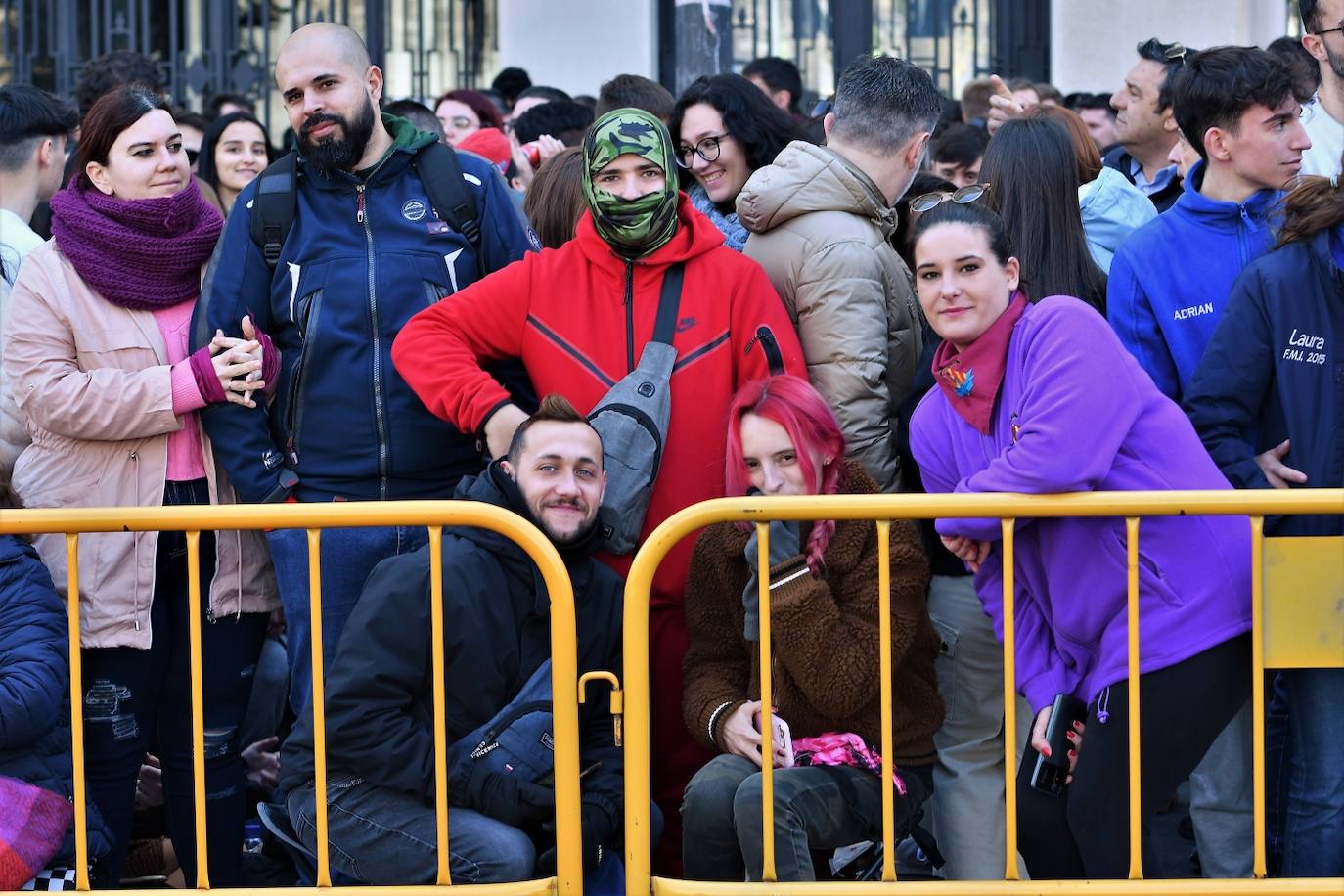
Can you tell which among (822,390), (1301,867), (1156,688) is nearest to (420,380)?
(822,390)

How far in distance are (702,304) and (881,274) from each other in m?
0.55

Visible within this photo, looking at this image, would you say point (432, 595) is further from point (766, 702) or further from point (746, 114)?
point (746, 114)

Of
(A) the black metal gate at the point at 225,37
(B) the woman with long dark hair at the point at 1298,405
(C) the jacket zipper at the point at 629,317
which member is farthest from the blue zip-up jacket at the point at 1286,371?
(A) the black metal gate at the point at 225,37

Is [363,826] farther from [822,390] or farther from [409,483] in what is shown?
[822,390]

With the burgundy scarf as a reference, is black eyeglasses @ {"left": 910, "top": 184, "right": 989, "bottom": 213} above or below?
above

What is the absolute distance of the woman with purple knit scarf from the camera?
4730 millimetres

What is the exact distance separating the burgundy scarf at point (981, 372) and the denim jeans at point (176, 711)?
2.05 meters

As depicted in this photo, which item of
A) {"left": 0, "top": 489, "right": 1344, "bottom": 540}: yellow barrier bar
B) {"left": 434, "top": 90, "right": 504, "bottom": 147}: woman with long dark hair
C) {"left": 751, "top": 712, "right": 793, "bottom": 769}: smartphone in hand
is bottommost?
{"left": 751, "top": 712, "right": 793, "bottom": 769}: smartphone in hand

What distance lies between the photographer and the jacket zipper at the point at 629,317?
4.70m

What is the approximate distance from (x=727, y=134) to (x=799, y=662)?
6.97 feet

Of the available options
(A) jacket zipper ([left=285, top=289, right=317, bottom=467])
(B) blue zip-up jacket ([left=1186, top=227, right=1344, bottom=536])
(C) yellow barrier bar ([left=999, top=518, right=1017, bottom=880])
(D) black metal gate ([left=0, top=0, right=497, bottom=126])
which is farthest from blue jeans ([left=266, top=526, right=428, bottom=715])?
(D) black metal gate ([left=0, top=0, right=497, bottom=126])

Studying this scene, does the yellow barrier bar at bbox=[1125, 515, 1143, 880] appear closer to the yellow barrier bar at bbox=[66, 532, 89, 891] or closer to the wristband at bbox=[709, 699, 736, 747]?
the wristband at bbox=[709, 699, 736, 747]

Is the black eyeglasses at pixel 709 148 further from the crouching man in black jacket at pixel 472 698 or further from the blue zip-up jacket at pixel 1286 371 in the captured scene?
the blue zip-up jacket at pixel 1286 371

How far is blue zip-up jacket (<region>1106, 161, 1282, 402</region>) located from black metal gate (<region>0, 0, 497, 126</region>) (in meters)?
7.25
